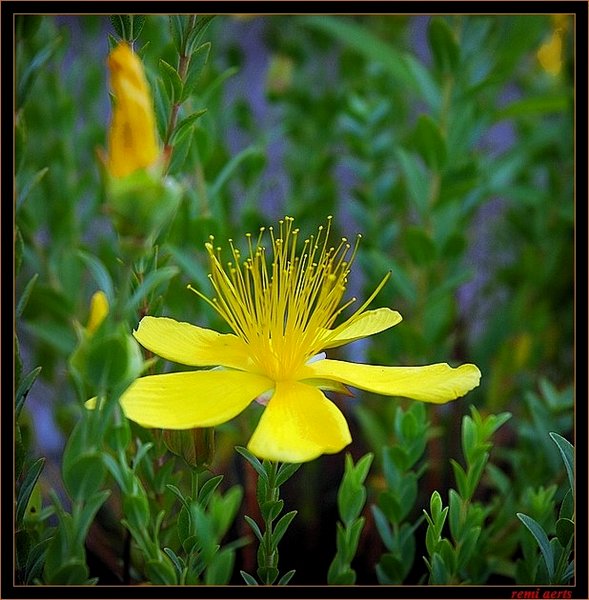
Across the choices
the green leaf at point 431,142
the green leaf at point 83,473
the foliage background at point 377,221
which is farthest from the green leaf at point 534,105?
the green leaf at point 83,473

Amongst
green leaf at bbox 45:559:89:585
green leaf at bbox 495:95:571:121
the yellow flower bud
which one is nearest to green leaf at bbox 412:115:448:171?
green leaf at bbox 495:95:571:121

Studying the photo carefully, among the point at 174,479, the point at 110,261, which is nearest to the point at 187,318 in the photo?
the point at 110,261

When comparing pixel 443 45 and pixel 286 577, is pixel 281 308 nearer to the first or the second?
pixel 286 577

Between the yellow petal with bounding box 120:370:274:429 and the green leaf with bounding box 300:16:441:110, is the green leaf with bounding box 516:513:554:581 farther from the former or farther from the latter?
the green leaf with bounding box 300:16:441:110

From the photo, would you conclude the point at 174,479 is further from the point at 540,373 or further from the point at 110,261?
the point at 540,373

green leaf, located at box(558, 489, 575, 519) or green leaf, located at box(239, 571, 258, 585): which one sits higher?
green leaf, located at box(558, 489, 575, 519)

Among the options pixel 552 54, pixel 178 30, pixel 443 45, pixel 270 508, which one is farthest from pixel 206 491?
pixel 552 54
